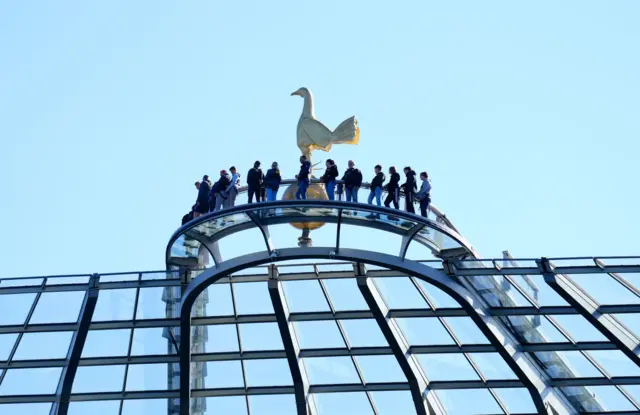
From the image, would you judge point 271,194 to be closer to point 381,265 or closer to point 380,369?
point 381,265

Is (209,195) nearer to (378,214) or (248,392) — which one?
(378,214)

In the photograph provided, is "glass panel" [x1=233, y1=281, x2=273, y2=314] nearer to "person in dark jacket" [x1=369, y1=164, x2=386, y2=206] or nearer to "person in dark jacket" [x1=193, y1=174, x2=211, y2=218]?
"person in dark jacket" [x1=193, y1=174, x2=211, y2=218]

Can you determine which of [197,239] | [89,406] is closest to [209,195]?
[197,239]

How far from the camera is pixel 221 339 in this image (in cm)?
3600

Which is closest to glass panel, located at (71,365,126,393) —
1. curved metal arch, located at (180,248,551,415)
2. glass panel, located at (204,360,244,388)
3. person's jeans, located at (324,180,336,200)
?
glass panel, located at (204,360,244,388)

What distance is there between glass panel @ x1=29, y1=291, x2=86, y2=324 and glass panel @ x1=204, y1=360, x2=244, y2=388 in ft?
16.9

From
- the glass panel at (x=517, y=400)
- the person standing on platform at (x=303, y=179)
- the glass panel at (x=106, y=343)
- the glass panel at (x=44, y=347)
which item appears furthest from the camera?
the glass panel at (x=517, y=400)

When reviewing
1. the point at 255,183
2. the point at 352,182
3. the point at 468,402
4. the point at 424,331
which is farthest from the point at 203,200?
the point at 468,402

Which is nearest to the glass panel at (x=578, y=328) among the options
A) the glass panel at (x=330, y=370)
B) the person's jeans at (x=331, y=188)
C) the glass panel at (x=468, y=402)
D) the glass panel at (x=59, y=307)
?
the glass panel at (x=468, y=402)

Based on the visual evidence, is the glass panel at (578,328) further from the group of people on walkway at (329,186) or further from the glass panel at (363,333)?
the group of people on walkway at (329,186)

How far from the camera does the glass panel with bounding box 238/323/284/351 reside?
117ft

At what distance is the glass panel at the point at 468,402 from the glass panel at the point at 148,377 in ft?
31.8

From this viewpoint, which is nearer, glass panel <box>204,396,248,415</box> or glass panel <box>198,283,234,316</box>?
glass panel <box>198,283,234,316</box>

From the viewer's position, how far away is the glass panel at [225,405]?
38.2 m
